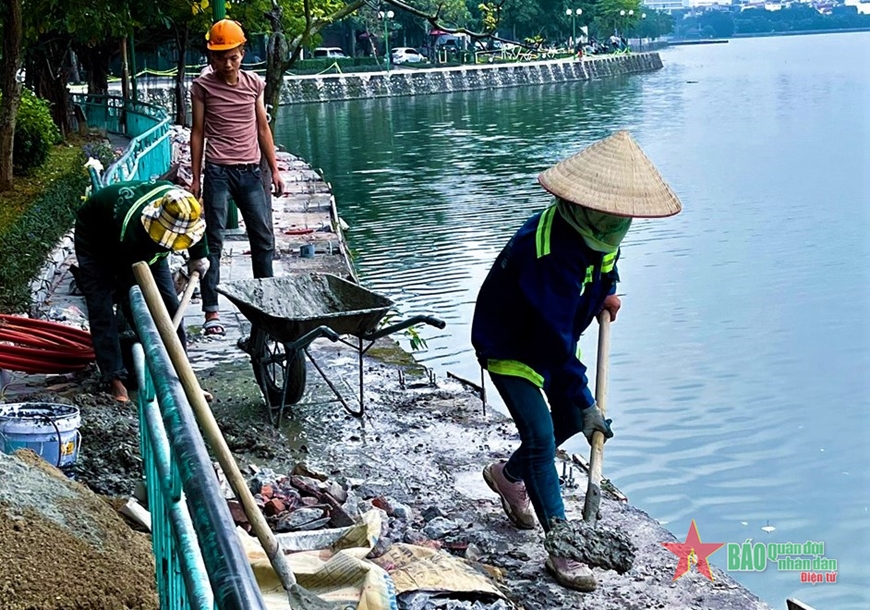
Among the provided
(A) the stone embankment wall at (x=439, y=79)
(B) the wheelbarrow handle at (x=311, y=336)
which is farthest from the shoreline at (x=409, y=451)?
(A) the stone embankment wall at (x=439, y=79)

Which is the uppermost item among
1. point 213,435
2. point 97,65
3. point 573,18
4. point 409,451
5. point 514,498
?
point 573,18

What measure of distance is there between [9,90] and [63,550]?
10.4m

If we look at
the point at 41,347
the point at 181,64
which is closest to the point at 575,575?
the point at 41,347

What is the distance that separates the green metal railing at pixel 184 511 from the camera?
1.67 meters

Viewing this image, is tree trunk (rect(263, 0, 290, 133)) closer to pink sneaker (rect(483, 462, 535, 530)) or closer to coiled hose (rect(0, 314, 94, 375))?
coiled hose (rect(0, 314, 94, 375))

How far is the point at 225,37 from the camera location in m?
7.62

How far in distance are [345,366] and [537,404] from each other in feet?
11.0

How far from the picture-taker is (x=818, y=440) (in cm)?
941

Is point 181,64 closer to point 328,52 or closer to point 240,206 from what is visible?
point 240,206

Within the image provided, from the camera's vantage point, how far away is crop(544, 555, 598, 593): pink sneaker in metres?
4.80

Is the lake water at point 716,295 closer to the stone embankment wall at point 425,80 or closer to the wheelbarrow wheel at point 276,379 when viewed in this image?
the wheelbarrow wheel at point 276,379

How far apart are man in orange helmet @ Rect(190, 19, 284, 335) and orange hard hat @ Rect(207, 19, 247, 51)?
128mm

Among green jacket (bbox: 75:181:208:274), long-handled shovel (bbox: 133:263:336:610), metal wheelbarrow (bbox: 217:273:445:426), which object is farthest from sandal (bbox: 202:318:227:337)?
long-handled shovel (bbox: 133:263:336:610)

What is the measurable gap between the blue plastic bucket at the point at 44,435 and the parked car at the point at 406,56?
62.9 meters
